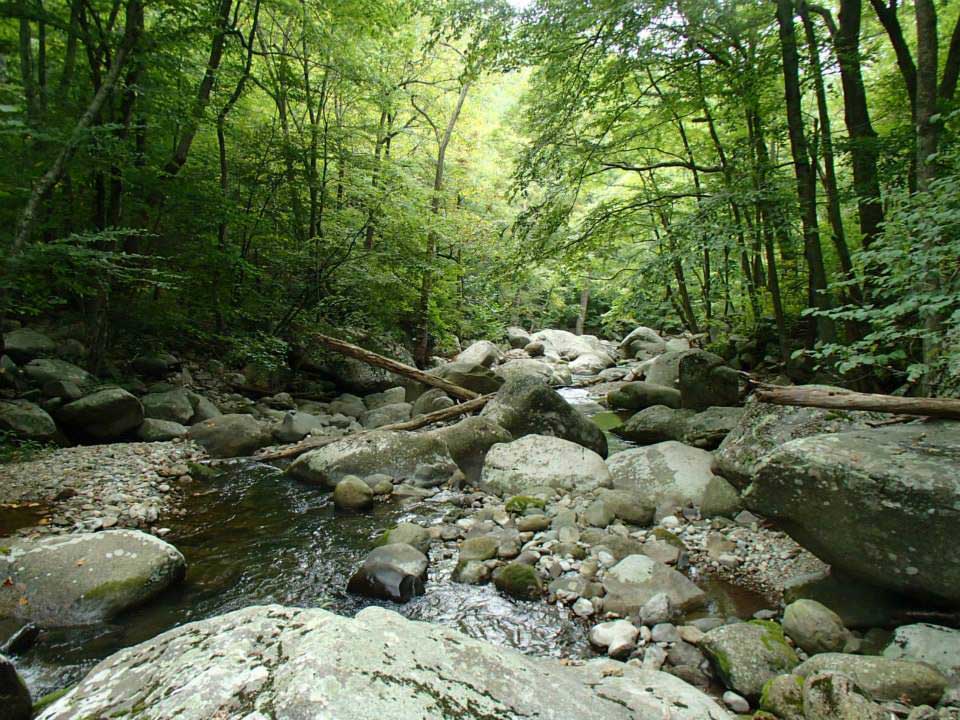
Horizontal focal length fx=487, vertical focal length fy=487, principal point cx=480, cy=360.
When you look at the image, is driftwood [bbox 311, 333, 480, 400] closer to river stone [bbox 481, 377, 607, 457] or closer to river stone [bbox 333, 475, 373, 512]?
river stone [bbox 481, 377, 607, 457]

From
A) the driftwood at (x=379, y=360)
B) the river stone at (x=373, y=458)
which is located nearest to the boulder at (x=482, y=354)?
the driftwood at (x=379, y=360)

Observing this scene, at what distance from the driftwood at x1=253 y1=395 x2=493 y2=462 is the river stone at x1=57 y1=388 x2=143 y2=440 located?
1849mm

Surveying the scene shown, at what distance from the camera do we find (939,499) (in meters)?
2.58

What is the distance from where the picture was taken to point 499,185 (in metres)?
13.1

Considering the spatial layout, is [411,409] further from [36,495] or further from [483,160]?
[483,160]

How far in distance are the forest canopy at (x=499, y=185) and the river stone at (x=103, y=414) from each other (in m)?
1.45

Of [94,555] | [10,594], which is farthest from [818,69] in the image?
[10,594]

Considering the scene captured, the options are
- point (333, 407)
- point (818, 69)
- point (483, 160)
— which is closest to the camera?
point (818, 69)

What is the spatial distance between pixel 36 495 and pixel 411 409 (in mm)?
5511

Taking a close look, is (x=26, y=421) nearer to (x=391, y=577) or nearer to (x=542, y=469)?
(x=391, y=577)

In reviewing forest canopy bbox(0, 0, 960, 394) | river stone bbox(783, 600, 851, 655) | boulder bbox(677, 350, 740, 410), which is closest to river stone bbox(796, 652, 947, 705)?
river stone bbox(783, 600, 851, 655)

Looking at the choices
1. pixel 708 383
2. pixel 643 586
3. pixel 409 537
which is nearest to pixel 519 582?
pixel 643 586

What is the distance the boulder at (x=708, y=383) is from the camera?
823 cm

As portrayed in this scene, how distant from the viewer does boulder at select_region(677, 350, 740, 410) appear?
27.0 feet
